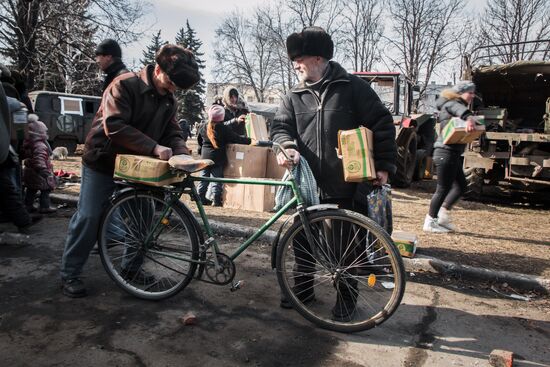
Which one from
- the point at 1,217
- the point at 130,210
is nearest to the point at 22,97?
the point at 1,217

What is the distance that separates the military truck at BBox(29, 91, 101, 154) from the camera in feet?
48.1

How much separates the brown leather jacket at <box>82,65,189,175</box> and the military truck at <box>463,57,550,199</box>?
21.8 ft

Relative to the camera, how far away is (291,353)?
2613 mm

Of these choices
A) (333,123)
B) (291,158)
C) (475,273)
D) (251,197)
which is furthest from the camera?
(251,197)

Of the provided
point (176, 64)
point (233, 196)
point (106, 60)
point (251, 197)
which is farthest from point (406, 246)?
point (106, 60)

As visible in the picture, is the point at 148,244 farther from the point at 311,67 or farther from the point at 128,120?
the point at 311,67

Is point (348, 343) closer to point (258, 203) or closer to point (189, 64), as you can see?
point (189, 64)

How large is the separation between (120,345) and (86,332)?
0.29m

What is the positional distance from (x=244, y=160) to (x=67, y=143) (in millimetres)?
10616

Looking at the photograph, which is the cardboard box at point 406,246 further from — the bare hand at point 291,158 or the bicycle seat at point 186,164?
the bicycle seat at point 186,164

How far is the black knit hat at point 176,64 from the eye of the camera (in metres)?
3.09

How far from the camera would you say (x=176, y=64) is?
10.1 feet

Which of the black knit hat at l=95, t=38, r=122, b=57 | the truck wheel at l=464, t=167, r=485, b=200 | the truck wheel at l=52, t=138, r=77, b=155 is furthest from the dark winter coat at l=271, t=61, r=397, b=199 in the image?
the truck wheel at l=52, t=138, r=77, b=155

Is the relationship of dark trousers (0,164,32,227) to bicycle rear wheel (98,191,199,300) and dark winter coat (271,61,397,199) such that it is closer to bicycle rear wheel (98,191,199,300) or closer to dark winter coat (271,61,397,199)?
bicycle rear wheel (98,191,199,300)
